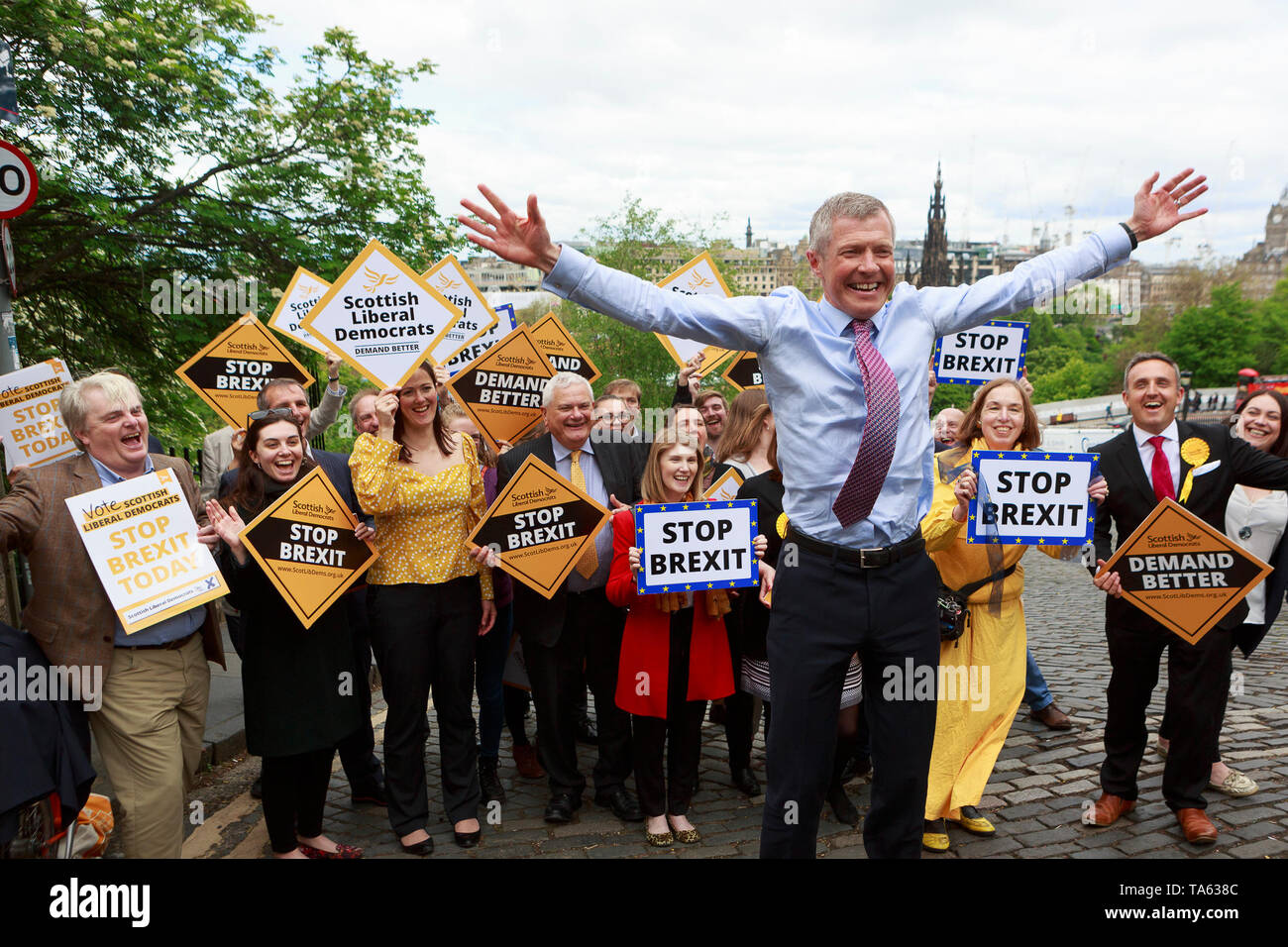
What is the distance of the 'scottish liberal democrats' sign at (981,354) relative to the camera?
7566 millimetres

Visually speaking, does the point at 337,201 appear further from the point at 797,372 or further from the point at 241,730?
the point at 797,372

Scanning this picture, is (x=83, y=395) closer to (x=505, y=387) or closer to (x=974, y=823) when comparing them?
(x=505, y=387)

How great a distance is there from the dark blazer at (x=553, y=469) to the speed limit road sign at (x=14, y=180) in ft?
9.42

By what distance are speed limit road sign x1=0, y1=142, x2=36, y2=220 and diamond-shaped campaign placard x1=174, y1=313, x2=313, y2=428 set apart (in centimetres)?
198

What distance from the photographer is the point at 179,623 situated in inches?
170

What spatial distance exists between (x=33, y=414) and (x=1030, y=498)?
18.2ft

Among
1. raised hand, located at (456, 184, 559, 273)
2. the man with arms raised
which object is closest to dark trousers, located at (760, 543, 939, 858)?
the man with arms raised

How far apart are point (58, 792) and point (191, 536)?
1.15m

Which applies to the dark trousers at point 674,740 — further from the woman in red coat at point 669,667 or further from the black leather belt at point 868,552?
the black leather belt at point 868,552

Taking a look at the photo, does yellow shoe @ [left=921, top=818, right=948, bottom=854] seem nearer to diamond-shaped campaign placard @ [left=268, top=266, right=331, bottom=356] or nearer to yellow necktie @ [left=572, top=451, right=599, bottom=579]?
yellow necktie @ [left=572, top=451, right=599, bottom=579]

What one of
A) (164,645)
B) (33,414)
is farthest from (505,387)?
(164,645)

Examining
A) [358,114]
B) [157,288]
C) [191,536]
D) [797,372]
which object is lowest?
[191,536]

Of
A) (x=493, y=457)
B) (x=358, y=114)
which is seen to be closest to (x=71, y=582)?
(x=493, y=457)
